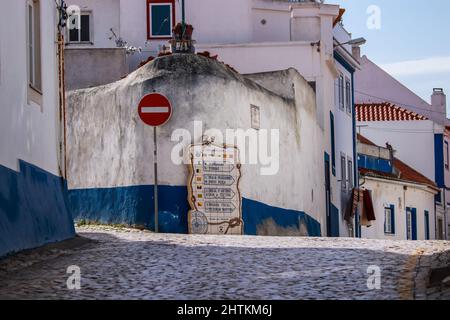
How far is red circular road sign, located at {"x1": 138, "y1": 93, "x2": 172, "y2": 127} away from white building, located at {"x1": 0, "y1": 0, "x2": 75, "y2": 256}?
1783 millimetres

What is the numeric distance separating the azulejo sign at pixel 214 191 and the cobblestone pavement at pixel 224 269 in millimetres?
4773

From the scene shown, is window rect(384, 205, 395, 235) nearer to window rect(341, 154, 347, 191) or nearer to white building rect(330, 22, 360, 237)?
white building rect(330, 22, 360, 237)

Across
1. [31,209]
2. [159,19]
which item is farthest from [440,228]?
[31,209]

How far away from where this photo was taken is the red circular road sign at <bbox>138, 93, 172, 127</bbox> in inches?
848

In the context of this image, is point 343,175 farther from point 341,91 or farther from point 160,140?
point 160,140

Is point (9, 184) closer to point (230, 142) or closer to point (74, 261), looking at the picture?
point (74, 261)

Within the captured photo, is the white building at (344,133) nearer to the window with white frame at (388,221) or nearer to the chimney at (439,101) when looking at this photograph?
the window with white frame at (388,221)

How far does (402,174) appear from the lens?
54219 millimetres

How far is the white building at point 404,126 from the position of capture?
57.0 meters

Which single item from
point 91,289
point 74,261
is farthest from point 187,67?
point 91,289

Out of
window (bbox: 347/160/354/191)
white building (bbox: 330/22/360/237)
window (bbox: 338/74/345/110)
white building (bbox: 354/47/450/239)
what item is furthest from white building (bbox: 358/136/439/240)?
window (bbox: 338/74/345/110)

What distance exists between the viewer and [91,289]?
39.3 ft

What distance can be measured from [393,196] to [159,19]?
15920mm
